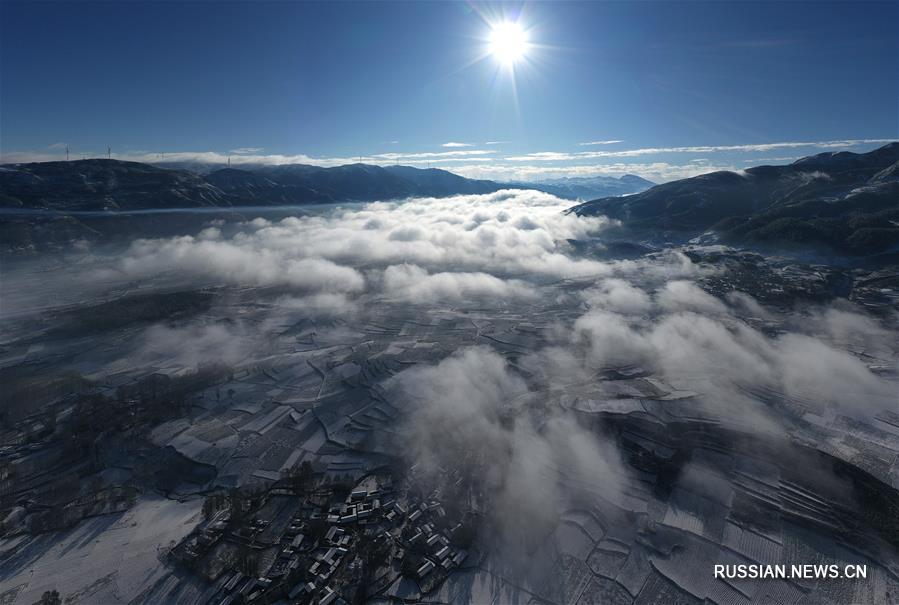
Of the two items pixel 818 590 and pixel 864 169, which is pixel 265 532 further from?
pixel 864 169

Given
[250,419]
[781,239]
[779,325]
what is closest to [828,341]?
[779,325]

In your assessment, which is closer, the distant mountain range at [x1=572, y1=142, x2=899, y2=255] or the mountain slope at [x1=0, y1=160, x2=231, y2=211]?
the distant mountain range at [x1=572, y1=142, x2=899, y2=255]

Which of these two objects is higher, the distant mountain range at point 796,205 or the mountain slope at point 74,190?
the mountain slope at point 74,190

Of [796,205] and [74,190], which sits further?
[74,190]

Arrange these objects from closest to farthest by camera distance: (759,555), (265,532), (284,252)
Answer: (759,555), (265,532), (284,252)

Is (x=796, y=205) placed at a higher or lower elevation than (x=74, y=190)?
lower

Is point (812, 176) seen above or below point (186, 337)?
above

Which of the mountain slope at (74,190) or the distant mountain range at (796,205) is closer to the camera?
the distant mountain range at (796,205)

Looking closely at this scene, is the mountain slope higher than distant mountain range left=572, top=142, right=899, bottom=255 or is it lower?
higher
